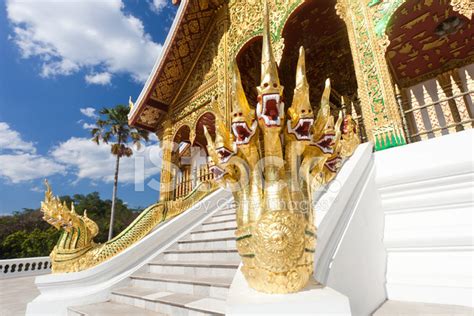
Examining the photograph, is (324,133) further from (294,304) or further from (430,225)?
(430,225)

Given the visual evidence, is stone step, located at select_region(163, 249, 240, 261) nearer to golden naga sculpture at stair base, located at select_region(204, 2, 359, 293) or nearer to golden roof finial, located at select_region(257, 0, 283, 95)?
golden naga sculpture at stair base, located at select_region(204, 2, 359, 293)

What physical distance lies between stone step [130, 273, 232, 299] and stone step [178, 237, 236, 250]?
0.50 meters

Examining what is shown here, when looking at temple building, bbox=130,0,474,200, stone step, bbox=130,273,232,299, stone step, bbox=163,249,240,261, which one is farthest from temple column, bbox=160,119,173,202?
stone step, bbox=130,273,232,299

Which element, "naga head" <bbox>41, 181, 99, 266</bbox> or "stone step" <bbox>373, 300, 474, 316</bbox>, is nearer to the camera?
"stone step" <bbox>373, 300, 474, 316</bbox>

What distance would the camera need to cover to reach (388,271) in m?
2.04

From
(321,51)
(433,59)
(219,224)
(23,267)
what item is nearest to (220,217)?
(219,224)

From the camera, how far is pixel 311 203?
3.69ft

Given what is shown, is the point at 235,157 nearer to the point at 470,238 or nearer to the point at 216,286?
A: the point at 216,286

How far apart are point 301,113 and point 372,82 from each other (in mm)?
2900

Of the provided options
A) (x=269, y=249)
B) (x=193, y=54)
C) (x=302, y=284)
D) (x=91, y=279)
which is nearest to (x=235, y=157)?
(x=269, y=249)

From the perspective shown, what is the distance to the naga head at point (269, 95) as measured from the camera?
99cm

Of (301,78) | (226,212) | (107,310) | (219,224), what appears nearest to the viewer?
(301,78)

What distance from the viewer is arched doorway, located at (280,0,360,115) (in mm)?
5176

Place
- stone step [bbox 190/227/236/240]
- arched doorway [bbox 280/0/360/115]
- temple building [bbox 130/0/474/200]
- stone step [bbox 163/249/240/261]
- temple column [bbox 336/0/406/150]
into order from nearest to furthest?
stone step [bbox 163/249/240/261] → temple column [bbox 336/0/406/150] → stone step [bbox 190/227/236/240] → temple building [bbox 130/0/474/200] → arched doorway [bbox 280/0/360/115]
